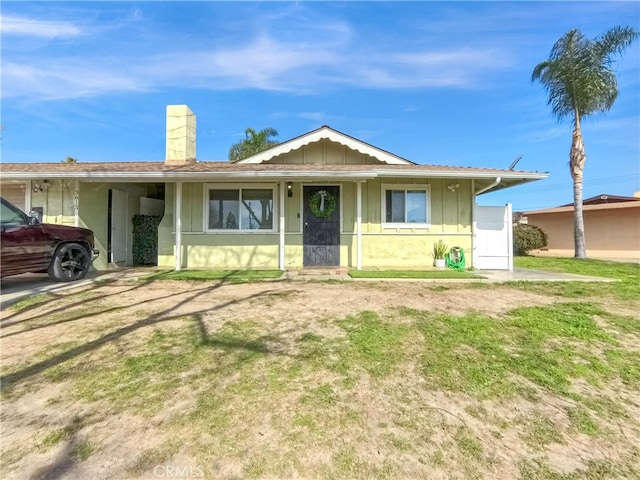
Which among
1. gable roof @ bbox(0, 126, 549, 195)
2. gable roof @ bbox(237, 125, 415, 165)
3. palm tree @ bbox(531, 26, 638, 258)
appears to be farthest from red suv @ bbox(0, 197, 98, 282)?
palm tree @ bbox(531, 26, 638, 258)

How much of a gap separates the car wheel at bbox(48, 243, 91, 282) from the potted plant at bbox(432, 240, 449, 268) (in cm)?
879

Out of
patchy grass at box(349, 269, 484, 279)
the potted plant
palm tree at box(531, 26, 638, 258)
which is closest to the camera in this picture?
patchy grass at box(349, 269, 484, 279)

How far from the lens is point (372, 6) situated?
9.69 m

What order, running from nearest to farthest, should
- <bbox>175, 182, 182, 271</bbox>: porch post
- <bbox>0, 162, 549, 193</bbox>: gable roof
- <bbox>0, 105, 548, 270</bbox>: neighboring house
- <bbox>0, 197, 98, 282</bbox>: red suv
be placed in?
<bbox>0, 197, 98, 282</bbox>: red suv → <bbox>0, 162, 549, 193</bbox>: gable roof → <bbox>175, 182, 182, 271</bbox>: porch post → <bbox>0, 105, 548, 270</bbox>: neighboring house

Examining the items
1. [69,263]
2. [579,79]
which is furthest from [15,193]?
[579,79]

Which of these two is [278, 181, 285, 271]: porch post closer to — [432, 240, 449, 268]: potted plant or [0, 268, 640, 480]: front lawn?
[0, 268, 640, 480]: front lawn

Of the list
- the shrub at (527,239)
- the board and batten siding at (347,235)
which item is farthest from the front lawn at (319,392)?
the shrub at (527,239)

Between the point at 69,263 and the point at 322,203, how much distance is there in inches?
242

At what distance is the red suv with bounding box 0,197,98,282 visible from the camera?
595 centimetres

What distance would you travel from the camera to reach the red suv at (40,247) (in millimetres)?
5949

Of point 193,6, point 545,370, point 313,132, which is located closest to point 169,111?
point 193,6

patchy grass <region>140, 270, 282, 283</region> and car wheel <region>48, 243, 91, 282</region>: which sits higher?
car wheel <region>48, 243, 91, 282</region>

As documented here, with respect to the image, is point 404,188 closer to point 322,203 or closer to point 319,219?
point 322,203

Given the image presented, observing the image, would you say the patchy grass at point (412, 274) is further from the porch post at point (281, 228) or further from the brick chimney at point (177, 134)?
the brick chimney at point (177, 134)
